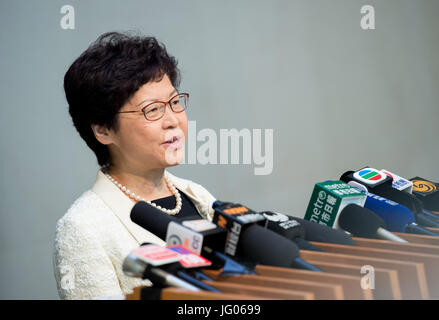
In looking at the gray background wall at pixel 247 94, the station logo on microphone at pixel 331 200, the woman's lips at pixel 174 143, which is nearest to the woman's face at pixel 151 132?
the woman's lips at pixel 174 143

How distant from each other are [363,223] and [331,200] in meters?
0.12

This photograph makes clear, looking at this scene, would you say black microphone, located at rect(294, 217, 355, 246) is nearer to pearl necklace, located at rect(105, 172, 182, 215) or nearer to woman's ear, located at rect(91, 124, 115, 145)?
pearl necklace, located at rect(105, 172, 182, 215)

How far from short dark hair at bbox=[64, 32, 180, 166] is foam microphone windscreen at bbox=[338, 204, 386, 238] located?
643 mm

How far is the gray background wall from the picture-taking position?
2711 mm

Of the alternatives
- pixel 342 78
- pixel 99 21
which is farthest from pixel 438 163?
pixel 99 21

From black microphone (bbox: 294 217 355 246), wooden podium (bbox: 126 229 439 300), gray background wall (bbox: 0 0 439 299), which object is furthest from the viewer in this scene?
gray background wall (bbox: 0 0 439 299)

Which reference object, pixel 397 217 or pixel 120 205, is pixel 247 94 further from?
pixel 397 217

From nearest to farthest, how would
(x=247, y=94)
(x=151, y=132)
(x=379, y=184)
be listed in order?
(x=379, y=184) < (x=151, y=132) < (x=247, y=94)

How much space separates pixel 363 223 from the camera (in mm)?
1047

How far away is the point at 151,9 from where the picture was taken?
3.04m

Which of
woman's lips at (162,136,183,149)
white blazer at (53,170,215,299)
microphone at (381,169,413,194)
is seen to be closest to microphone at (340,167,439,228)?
microphone at (381,169,413,194)

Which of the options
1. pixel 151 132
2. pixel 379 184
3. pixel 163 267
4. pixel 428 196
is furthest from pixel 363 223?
pixel 151 132

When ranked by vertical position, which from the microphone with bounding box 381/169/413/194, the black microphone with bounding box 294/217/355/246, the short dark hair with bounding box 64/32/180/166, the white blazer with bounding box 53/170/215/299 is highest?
the short dark hair with bounding box 64/32/180/166
